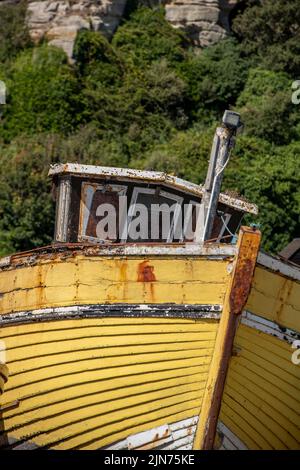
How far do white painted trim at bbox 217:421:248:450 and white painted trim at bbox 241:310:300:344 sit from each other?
127cm

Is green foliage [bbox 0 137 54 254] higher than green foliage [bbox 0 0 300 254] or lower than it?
lower

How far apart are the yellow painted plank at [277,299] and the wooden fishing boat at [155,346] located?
0.01 metres

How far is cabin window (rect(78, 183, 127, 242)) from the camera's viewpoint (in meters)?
10.4

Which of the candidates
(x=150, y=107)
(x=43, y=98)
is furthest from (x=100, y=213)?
(x=150, y=107)

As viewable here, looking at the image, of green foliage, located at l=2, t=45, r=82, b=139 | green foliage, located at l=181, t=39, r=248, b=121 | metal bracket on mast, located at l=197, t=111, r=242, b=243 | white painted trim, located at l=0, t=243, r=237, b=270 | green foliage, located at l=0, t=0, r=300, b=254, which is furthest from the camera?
green foliage, located at l=181, t=39, r=248, b=121

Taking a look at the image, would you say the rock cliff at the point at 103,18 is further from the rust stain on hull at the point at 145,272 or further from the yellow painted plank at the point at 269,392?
the yellow painted plank at the point at 269,392

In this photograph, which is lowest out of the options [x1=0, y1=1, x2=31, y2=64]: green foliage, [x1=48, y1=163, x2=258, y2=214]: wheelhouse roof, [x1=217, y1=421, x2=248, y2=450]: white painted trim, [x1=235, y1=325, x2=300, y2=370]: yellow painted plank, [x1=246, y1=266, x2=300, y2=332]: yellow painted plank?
[x1=217, y1=421, x2=248, y2=450]: white painted trim

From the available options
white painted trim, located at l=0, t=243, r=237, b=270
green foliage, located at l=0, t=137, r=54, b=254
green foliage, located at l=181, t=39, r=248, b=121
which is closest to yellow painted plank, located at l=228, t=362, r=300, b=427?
white painted trim, located at l=0, t=243, r=237, b=270

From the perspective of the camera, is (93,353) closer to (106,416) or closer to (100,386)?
(100,386)

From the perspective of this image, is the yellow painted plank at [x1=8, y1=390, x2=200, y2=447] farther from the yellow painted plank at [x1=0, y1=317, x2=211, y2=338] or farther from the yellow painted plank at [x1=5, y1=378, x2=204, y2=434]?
the yellow painted plank at [x1=0, y1=317, x2=211, y2=338]

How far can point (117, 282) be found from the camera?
8359 mm

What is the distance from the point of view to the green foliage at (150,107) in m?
19.7

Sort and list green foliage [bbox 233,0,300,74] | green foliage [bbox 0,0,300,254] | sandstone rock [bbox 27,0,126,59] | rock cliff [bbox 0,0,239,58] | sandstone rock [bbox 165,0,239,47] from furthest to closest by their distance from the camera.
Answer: sandstone rock [bbox 165,0,239,47], rock cliff [bbox 0,0,239,58], sandstone rock [bbox 27,0,126,59], green foliage [bbox 233,0,300,74], green foliage [bbox 0,0,300,254]

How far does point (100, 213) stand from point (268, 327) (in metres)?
3.29
